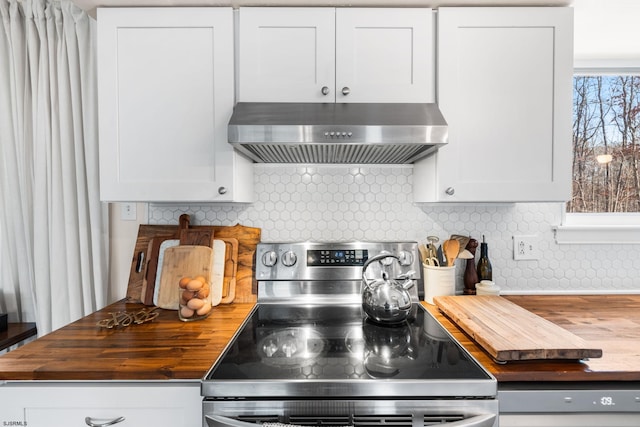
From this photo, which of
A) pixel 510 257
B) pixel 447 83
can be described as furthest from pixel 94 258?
pixel 510 257

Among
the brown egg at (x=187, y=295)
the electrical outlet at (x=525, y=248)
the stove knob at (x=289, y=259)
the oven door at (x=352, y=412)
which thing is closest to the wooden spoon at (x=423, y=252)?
the electrical outlet at (x=525, y=248)

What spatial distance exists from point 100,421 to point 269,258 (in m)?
0.84

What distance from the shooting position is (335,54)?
1.37m

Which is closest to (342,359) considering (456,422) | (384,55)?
(456,422)

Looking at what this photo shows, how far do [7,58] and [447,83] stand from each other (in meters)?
2.05

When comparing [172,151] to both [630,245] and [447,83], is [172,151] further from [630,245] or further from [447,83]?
[630,245]

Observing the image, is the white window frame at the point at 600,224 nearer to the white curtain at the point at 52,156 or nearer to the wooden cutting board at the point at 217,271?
the wooden cutting board at the point at 217,271

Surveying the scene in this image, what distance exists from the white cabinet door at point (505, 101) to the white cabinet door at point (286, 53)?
0.45 m

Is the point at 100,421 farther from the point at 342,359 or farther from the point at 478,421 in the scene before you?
the point at 478,421

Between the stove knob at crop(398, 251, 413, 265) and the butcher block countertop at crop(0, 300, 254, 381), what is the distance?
0.76 m

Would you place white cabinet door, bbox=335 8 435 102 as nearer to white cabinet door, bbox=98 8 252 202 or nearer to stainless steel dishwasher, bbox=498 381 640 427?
white cabinet door, bbox=98 8 252 202

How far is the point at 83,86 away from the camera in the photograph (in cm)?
170

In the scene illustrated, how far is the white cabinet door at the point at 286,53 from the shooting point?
1369 millimetres

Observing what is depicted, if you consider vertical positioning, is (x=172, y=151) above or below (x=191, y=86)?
below
